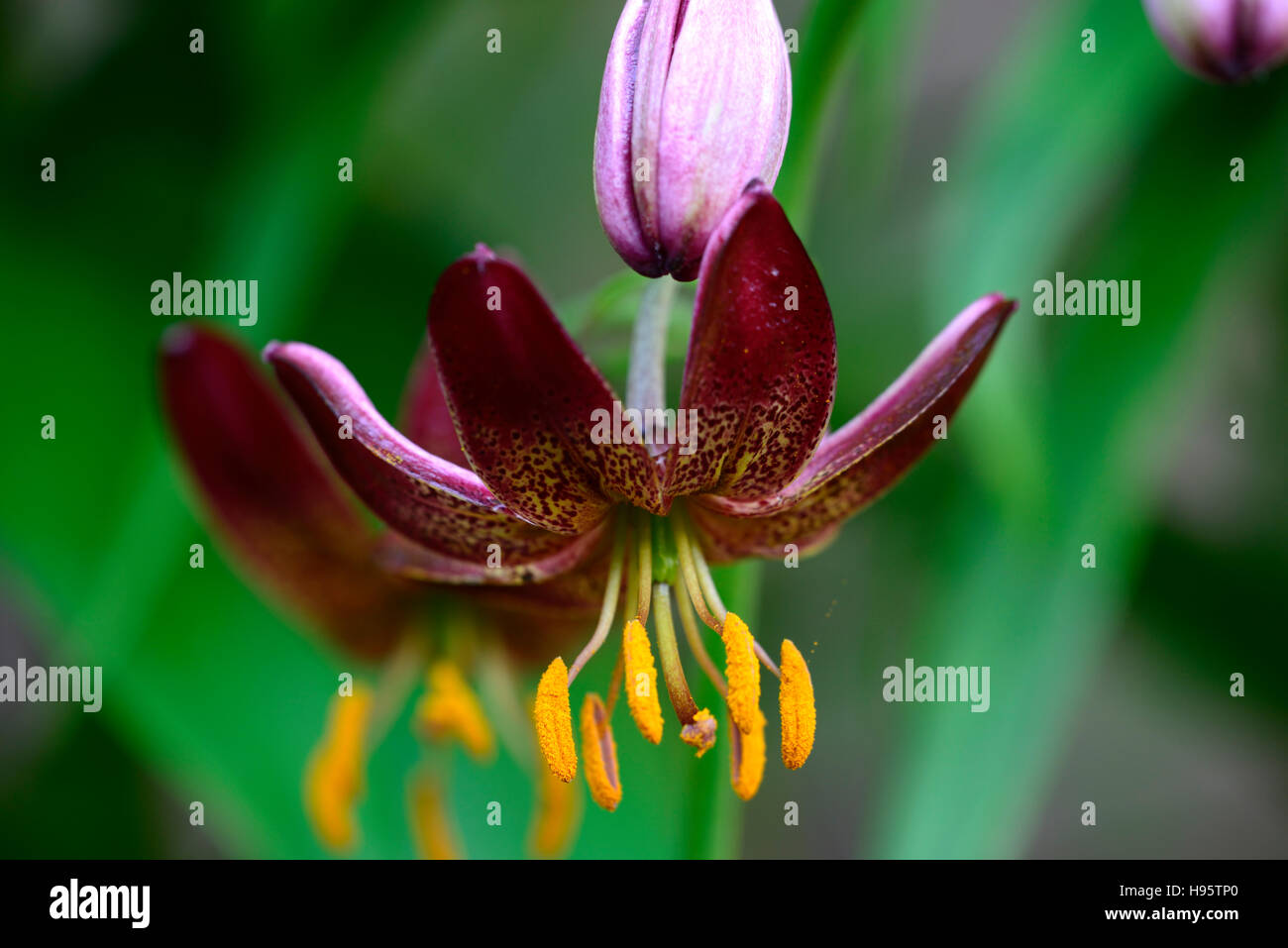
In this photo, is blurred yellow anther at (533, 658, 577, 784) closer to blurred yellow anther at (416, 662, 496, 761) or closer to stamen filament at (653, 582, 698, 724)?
stamen filament at (653, 582, 698, 724)

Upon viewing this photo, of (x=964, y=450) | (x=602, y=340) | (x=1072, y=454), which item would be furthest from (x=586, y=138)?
(x=602, y=340)

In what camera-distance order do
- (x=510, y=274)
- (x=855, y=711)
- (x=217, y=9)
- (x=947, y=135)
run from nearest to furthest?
(x=510, y=274) → (x=217, y=9) → (x=855, y=711) → (x=947, y=135)

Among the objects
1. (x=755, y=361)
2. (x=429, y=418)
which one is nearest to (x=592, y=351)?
(x=429, y=418)

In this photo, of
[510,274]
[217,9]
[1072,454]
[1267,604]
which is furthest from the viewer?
[1267,604]

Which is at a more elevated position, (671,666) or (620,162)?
(620,162)

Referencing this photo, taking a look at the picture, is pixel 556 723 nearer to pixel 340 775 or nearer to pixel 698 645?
pixel 698 645

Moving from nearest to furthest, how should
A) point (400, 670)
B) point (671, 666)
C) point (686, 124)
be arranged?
point (686, 124) < point (671, 666) < point (400, 670)
